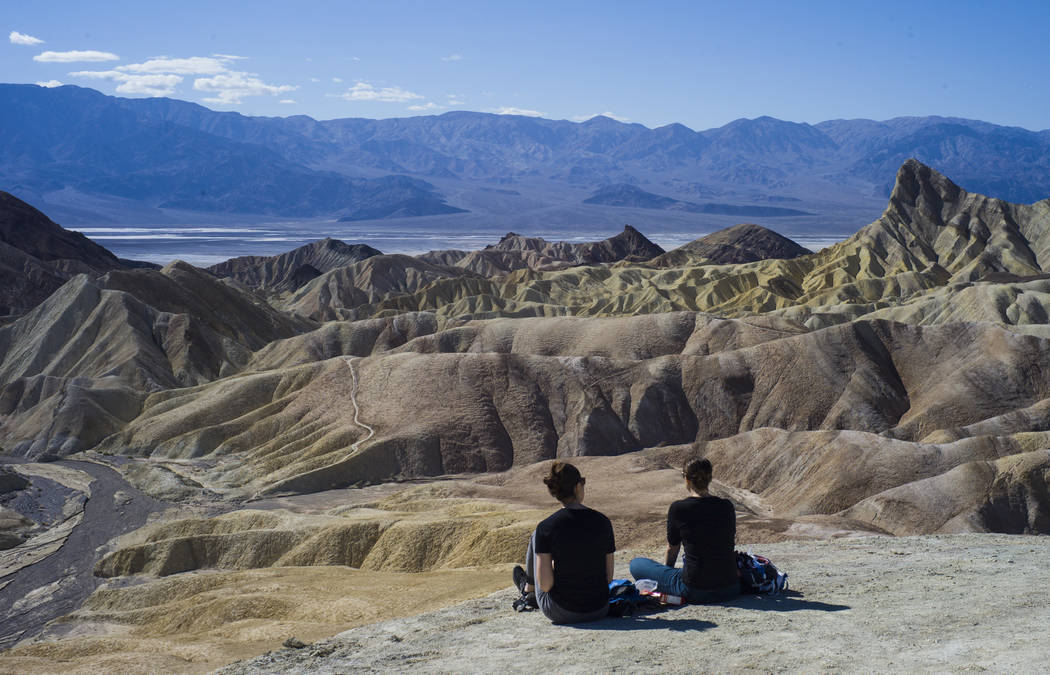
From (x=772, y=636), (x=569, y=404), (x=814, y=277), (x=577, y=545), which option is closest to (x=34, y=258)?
(x=569, y=404)

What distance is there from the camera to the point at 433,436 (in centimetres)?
6259

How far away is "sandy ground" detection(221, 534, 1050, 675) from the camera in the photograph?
11.7 meters

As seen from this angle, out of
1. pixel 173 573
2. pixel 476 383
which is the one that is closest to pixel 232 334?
pixel 476 383

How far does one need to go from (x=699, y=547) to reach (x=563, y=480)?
2.70 meters

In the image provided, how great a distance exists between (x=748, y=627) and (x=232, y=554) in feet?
103

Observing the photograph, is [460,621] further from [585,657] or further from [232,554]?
[232,554]

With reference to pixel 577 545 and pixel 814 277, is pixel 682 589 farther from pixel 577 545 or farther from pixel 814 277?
pixel 814 277

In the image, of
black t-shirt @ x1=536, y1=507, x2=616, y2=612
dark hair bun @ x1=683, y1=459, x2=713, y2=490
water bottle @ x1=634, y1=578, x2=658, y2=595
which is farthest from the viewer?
water bottle @ x1=634, y1=578, x2=658, y2=595

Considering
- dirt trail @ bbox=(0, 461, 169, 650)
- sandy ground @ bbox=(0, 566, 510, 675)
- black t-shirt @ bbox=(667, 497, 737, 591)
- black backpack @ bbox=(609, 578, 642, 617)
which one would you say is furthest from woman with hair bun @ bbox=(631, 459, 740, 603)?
dirt trail @ bbox=(0, 461, 169, 650)

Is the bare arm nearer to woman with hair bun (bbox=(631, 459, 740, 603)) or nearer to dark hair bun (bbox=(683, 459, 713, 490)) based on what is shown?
woman with hair bun (bbox=(631, 459, 740, 603))

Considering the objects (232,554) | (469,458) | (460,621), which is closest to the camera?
(460,621)

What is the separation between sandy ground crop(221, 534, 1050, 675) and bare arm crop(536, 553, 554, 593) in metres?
0.80

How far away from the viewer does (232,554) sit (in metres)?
40.3

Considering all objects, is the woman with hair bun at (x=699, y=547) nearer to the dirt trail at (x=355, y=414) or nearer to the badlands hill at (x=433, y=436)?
the badlands hill at (x=433, y=436)
